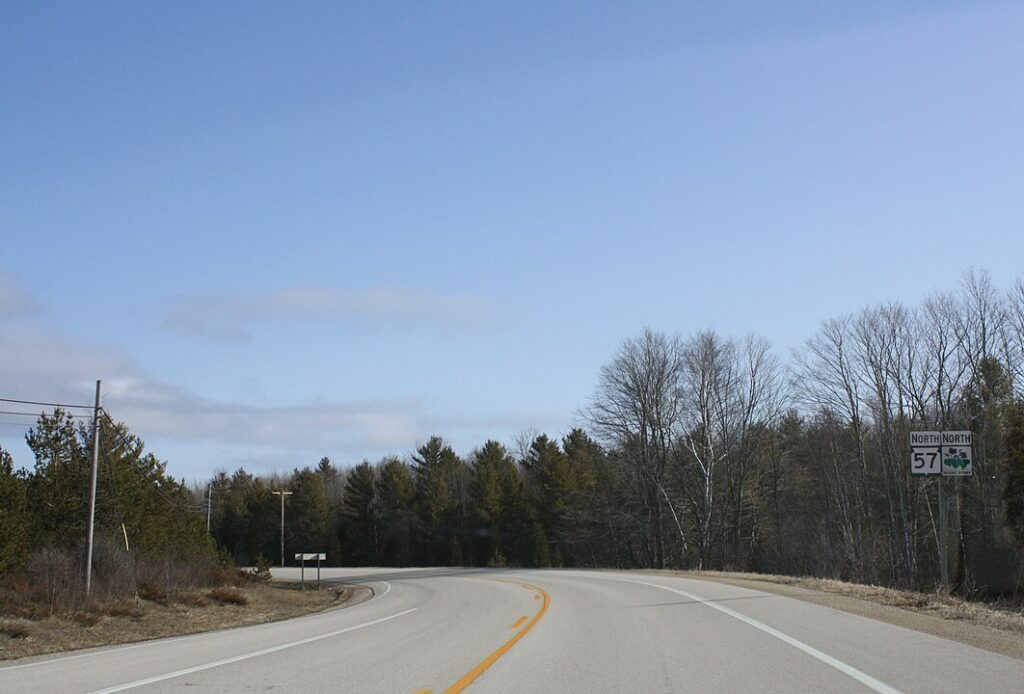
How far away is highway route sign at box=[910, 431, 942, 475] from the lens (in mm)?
19508

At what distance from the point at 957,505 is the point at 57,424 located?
1467 inches

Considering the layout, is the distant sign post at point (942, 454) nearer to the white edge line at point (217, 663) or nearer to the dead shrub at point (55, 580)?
the white edge line at point (217, 663)

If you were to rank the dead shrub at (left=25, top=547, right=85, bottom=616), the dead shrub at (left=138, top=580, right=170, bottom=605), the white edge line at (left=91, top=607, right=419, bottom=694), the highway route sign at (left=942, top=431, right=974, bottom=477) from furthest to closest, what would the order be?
the dead shrub at (left=138, top=580, right=170, bottom=605) < the dead shrub at (left=25, top=547, right=85, bottom=616) < the highway route sign at (left=942, top=431, right=974, bottom=477) < the white edge line at (left=91, top=607, right=419, bottom=694)

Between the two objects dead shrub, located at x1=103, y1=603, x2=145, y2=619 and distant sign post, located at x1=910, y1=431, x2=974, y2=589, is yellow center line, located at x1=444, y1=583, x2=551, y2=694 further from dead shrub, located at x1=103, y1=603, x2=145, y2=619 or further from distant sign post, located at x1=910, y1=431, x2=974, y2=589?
dead shrub, located at x1=103, y1=603, x2=145, y2=619

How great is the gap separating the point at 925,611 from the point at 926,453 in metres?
4.13

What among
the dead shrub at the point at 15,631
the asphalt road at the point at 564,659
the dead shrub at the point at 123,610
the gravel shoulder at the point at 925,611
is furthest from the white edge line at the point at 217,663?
the dead shrub at the point at 123,610

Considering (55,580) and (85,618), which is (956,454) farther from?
(55,580)

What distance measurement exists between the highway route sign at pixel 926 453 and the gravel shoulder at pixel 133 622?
17.1 meters

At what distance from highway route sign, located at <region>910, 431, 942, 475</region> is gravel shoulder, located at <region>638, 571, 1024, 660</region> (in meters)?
2.75

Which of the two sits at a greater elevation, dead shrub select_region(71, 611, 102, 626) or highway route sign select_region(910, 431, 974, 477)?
highway route sign select_region(910, 431, 974, 477)

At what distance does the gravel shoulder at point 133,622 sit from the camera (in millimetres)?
→ 17312

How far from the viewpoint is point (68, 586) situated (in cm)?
2533

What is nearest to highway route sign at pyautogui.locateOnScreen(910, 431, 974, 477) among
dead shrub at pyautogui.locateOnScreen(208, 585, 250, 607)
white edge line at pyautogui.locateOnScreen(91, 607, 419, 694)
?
white edge line at pyautogui.locateOnScreen(91, 607, 419, 694)

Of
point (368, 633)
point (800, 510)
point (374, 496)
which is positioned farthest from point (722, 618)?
point (374, 496)
